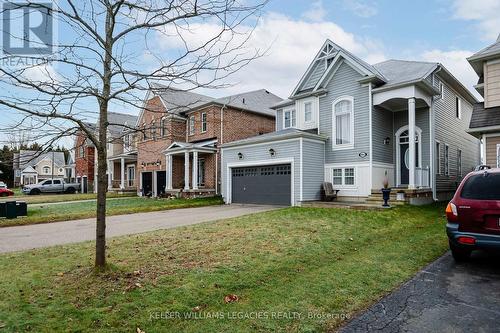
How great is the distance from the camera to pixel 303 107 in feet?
62.9


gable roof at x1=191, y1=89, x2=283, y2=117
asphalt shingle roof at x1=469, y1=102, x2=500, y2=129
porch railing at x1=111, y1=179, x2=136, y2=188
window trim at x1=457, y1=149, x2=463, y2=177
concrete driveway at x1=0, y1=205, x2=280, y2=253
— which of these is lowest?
concrete driveway at x1=0, y1=205, x2=280, y2=253

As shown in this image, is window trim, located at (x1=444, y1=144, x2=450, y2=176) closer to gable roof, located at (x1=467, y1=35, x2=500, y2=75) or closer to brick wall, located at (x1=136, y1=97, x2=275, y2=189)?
gable roof, located at (x1=467, y1=35, x2=500, y2=75)

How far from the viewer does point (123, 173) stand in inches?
1258

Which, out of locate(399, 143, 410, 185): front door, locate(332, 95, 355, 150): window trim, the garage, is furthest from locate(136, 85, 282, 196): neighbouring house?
locate(399, 143, 410, 185): front door

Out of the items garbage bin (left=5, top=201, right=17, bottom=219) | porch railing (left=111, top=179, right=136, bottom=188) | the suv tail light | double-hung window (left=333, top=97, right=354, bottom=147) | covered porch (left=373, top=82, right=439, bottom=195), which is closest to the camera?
the suv tail light

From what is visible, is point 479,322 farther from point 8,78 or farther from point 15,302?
point 8,78

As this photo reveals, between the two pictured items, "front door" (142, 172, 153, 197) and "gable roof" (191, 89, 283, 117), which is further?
"front door" (142, 172, 153, 197)

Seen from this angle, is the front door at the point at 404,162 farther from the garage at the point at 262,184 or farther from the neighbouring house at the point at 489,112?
the garage at the point at 262,184

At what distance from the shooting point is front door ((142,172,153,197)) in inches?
1129

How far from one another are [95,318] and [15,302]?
49.4 inches

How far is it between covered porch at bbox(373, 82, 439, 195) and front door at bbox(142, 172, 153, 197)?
19760 mm

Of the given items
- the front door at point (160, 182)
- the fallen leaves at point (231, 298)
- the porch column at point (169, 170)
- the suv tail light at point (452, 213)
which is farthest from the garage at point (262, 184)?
the fallen leaves at point (231, 298)

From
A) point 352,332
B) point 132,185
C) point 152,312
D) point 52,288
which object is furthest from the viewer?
point 132,185

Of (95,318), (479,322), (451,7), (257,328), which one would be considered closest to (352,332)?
(257,328)
